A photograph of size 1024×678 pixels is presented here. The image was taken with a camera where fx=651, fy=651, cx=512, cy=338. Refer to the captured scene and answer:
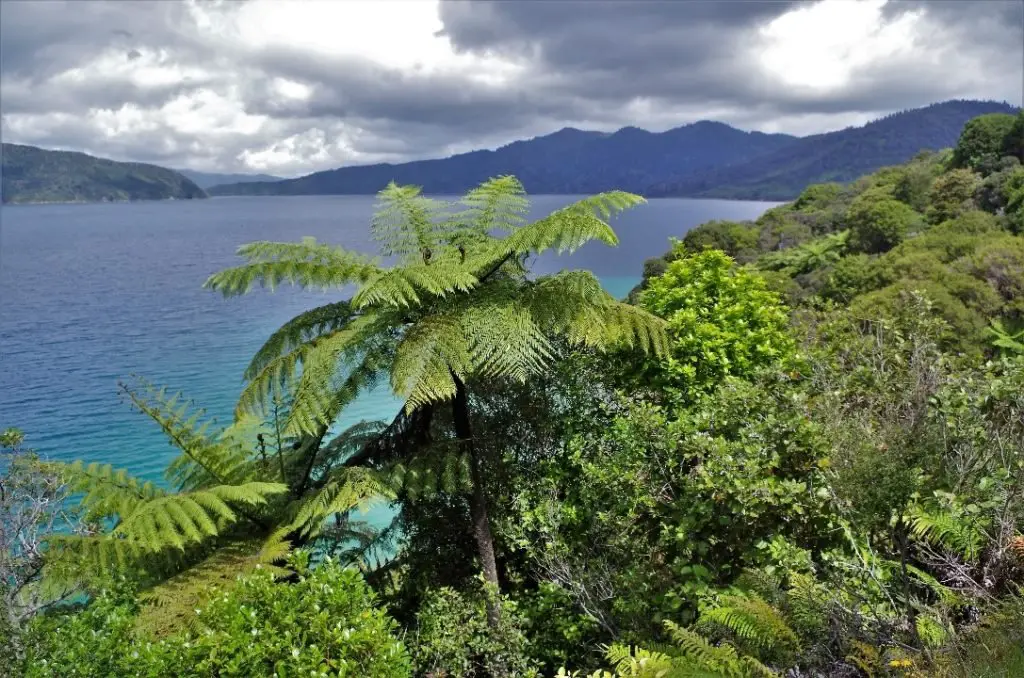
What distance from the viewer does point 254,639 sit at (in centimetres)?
331

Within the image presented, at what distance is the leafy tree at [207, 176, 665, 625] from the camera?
454 cm

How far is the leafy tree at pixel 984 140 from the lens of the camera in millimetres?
39625

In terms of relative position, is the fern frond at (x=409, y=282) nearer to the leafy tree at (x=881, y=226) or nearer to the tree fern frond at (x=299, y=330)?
the tree fern frond at (x=299, y=330)

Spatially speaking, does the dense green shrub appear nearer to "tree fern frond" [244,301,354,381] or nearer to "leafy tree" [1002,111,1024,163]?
"leafy tree" [1002,111,1024,163]

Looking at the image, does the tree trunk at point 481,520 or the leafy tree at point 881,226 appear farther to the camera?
the leafy tree at point 881,226

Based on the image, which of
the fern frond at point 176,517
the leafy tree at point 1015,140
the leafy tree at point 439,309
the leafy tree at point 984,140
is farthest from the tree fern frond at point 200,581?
the leafy tree at point 1015,140

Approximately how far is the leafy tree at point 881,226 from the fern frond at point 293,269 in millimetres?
32338

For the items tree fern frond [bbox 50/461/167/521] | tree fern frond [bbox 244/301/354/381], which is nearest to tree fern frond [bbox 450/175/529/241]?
tree fern frond [bbox 244/301/354/381]

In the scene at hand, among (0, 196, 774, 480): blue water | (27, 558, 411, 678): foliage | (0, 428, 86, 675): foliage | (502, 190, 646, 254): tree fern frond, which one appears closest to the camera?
(27, 558, 411, 678): foliage

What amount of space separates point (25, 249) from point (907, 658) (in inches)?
3400

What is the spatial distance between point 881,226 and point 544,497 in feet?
108

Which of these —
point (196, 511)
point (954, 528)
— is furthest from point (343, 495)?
point (954, 528)

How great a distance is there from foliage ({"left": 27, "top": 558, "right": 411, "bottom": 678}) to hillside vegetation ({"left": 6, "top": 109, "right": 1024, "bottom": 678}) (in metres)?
0.02

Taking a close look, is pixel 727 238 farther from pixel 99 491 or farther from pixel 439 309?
pixel 99 491
